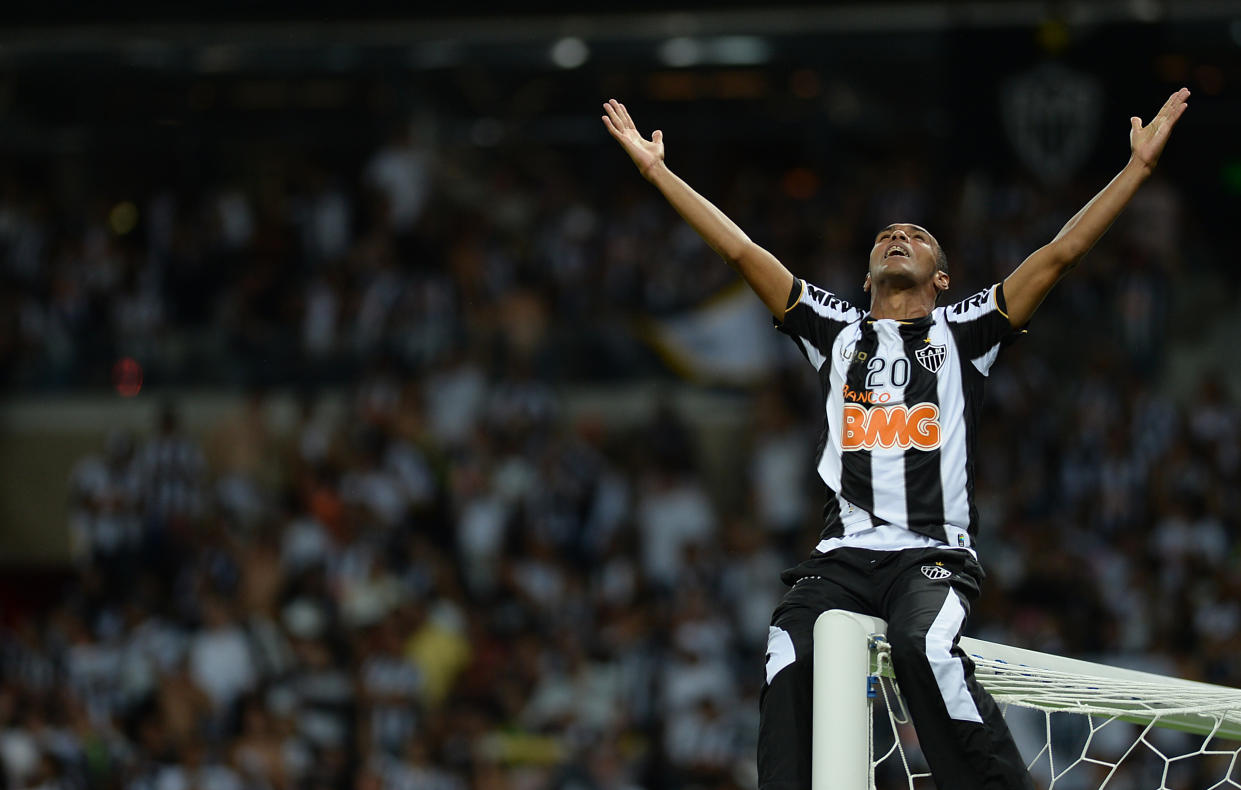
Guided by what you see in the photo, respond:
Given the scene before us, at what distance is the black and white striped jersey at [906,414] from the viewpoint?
5578 millimetres

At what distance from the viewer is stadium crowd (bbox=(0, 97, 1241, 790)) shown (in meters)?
13.0

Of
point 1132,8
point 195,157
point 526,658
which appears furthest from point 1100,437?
point 195,157

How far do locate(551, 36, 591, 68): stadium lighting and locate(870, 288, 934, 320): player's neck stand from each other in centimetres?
1259

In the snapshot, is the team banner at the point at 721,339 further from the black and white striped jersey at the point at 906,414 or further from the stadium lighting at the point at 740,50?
the black and white striped jersey at the point at 906,414

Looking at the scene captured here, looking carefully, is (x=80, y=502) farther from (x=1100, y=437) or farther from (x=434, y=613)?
(x=1100, y=437)

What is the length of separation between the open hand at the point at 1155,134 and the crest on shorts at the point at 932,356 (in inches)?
35.8

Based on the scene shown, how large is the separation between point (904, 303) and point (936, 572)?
1052 millimetres

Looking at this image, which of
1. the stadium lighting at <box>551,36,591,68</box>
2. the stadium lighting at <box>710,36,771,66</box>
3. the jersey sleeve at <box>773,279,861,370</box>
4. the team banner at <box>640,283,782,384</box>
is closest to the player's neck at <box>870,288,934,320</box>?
the jersey sleeve at <box>773,279,861,370</box>

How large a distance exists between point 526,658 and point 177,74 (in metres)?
10.1

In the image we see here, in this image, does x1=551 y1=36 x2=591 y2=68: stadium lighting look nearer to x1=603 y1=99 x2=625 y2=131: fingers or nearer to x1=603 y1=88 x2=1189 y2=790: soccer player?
x1=603 y1=99 x2=625 y2=131: fingers

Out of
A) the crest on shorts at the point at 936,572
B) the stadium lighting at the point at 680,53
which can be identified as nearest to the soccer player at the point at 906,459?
the crest on shorts at the point at 936,572

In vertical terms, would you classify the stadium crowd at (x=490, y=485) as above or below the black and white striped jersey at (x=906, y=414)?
above

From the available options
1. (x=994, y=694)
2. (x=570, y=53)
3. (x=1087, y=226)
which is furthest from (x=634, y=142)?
(x=570, y=53)

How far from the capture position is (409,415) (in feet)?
51.5
